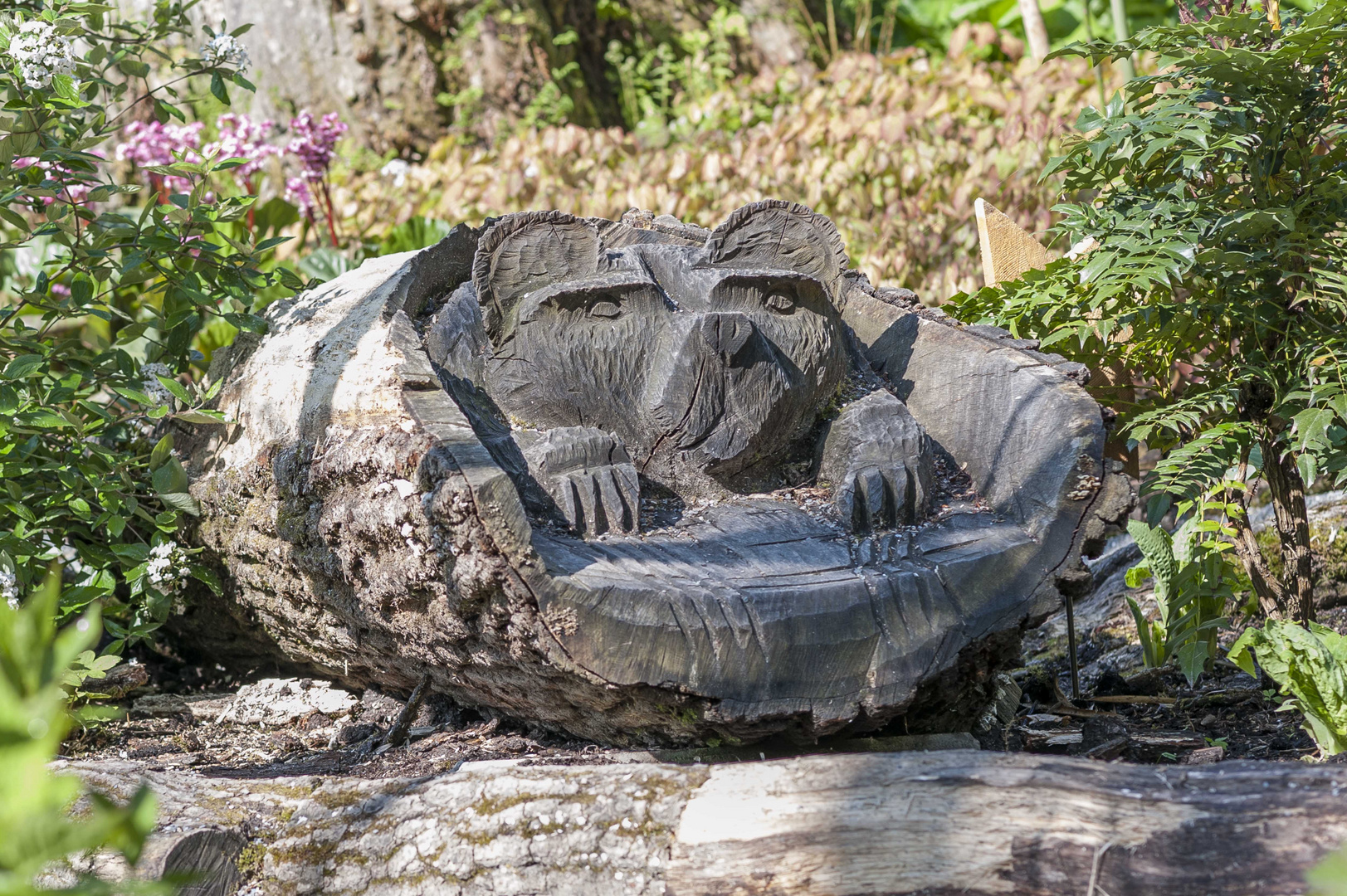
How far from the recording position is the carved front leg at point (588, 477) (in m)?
2.05

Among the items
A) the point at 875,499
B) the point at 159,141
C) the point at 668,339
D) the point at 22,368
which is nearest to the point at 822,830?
the point at 875,499

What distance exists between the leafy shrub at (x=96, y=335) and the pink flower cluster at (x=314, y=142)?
1168mm

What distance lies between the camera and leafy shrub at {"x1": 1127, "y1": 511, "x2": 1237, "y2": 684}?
2256mm

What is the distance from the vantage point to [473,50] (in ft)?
22.1

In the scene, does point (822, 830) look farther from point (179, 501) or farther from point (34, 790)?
point (179, 501)

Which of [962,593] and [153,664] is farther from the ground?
[962,593]

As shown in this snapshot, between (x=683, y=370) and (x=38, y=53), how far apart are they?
1.67 metres

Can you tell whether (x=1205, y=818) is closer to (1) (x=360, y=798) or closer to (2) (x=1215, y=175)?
(1) (x=360, y=798)

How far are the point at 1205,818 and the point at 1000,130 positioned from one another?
4.89 m

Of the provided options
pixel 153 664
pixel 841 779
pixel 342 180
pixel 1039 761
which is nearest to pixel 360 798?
pixel 841 779

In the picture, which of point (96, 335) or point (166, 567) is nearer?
point (166, 567)

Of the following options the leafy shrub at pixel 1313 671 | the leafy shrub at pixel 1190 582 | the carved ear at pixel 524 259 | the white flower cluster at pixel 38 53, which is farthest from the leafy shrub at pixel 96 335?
the leafy shrub at pixel 1313 671

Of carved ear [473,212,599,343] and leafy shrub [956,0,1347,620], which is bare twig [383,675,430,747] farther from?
leafy shrub [956,0,1347,620]

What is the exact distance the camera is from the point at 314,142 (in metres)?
4.36
